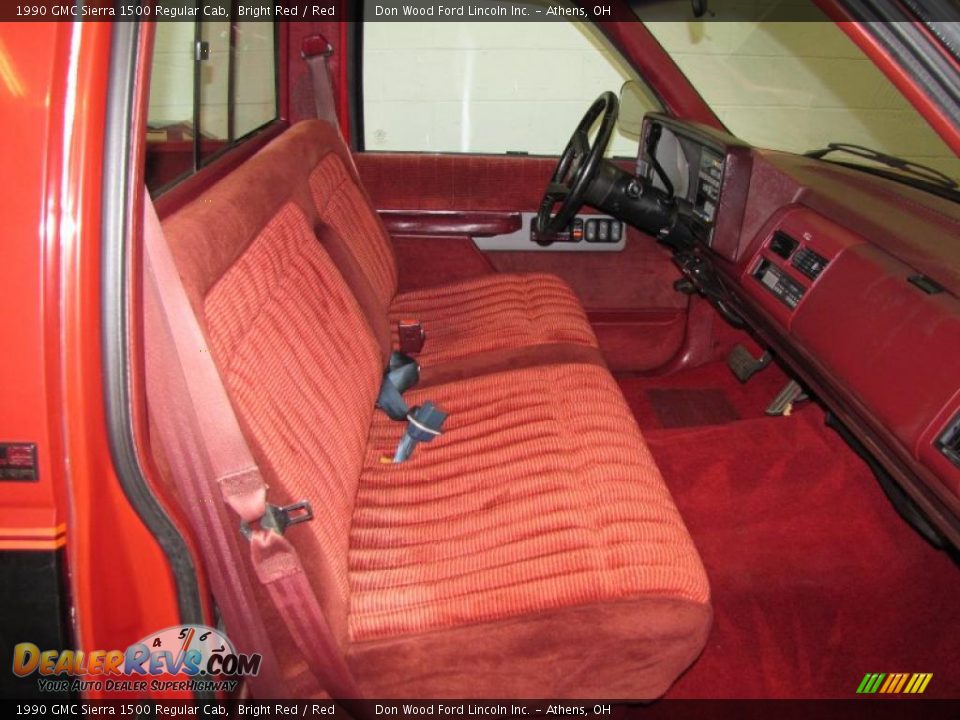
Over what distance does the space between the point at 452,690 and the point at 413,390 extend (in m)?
0.84

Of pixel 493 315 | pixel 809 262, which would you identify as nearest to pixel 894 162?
pixel 809 262

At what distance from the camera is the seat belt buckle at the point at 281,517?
0.98 meters

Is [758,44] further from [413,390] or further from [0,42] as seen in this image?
[0,42]

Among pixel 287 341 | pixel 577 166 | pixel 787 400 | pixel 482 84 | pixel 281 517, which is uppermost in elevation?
pixel 482 84

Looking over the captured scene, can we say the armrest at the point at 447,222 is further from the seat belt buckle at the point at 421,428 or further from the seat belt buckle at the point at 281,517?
the seat belt buckle at the point at 281,517

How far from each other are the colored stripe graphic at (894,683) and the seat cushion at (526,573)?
57 cm

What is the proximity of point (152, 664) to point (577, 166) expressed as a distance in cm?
156

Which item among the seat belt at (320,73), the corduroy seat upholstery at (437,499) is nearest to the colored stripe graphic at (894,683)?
the corduroy seat upholstery at (437,499)

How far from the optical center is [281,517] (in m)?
1.00

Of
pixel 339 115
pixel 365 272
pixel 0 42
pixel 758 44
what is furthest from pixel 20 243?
pixel 758 44

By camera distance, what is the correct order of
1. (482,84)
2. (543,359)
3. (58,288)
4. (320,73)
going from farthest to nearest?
(482,84) → (320,73) → (543,359) → (58,288)

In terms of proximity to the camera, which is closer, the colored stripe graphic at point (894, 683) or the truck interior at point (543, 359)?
the truck interior at point (543, 359)

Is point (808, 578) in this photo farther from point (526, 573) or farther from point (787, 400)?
point (526, 573)

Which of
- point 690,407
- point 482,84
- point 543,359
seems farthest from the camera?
point 482,84
